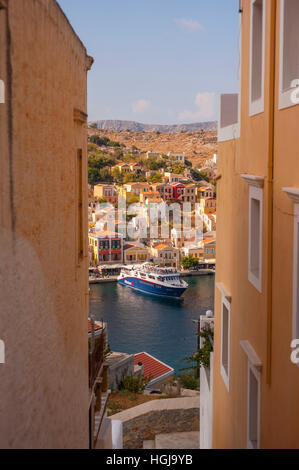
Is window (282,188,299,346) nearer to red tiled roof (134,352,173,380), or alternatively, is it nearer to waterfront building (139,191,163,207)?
red tiled roof (134,352,173,380)

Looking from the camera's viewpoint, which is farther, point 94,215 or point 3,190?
point 94,215

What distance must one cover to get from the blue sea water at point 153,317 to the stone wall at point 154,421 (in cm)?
1665

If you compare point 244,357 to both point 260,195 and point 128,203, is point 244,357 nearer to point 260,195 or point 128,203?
point 260,195

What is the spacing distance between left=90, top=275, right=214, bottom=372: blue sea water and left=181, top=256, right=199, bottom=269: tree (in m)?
1.19

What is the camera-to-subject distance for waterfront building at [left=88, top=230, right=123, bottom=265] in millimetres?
49281

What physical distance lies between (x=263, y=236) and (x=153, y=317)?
3535cm

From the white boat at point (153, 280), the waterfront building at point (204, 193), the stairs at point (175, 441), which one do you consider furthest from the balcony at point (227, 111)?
the waterfront building at point (204, 193)

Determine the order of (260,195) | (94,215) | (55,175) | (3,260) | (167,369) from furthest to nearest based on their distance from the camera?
(94,215) → (167,369) → (260,195) → (55,175) → (3,260)

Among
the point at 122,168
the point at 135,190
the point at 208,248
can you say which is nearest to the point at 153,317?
the point at 208,248

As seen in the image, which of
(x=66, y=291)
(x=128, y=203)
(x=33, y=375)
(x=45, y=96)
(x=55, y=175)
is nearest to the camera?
(x=33, y=375)

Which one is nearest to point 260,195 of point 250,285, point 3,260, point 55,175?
point 250,285

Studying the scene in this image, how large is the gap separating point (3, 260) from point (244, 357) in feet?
7.17

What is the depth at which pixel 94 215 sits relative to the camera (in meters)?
54.5

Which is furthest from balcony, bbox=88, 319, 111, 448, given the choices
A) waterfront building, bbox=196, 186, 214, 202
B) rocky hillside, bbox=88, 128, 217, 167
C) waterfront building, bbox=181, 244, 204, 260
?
rocky hillside, bbox=88, 128, 217, 167
